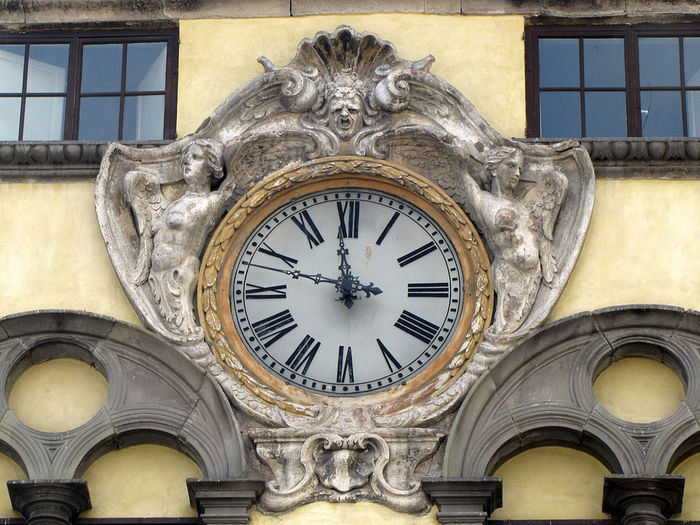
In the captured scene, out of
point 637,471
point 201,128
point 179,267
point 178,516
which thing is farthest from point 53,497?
point 637,471

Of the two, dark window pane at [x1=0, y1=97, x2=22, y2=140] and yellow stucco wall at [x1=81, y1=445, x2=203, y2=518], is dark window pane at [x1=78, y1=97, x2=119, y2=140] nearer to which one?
dark window pane at [x1=0, y1=97, x2=22, y2=140]

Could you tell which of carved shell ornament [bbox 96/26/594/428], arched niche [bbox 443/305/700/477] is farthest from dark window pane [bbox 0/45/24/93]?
arched niche [bbox 443/305/700/477]

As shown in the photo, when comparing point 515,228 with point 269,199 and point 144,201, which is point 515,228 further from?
point 144,201

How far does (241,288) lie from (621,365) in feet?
9.50

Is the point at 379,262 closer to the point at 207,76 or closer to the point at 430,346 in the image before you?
the point at 430,346

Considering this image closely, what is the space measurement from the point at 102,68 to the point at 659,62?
444cm

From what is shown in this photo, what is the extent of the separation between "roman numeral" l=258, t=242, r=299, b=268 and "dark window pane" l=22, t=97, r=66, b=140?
2.01m

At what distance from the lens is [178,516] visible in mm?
17094

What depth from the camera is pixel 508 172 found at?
698 inches

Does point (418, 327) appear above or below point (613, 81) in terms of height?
below

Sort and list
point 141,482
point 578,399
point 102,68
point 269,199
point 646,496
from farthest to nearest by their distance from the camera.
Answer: point 102,68
point 269,199
point 141,482
point 578,399
point 646,496

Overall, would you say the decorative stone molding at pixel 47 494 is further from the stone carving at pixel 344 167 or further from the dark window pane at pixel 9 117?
the dark window pane at pixel 9 117

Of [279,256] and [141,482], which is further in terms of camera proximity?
[279,256]

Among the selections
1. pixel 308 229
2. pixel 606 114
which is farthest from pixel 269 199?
pixel 606 114
